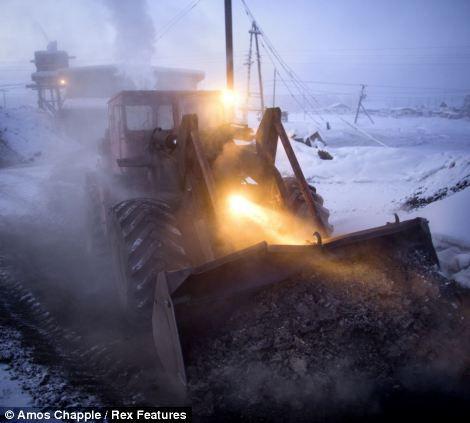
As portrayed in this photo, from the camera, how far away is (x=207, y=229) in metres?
3.76

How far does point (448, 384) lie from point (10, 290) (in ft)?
17.8

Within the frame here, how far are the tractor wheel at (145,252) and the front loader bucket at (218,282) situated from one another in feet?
1.09

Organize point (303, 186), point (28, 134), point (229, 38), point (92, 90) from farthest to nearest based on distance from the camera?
point (92, 90), point (28, 134), point (229, 38), point (303, 186)

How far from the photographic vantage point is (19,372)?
10.9 ft

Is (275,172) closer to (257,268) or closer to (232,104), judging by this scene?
(257,268)

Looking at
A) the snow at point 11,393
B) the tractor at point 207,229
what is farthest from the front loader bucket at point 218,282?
the snow at point 11,393

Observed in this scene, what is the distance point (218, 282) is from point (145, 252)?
946mm

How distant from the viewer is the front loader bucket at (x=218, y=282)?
9.11 feet

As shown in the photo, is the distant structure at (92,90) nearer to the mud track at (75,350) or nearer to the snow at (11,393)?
the mud track at (75,350)

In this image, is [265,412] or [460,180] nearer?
[265,412]

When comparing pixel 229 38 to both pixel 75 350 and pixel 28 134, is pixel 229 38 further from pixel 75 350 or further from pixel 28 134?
pixel 28 134

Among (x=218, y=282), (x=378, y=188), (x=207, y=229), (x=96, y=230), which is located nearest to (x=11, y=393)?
(x=218, y=282)

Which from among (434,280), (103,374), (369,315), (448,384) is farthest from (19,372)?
(434,280)

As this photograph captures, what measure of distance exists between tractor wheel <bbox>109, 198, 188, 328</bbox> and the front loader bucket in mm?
332
